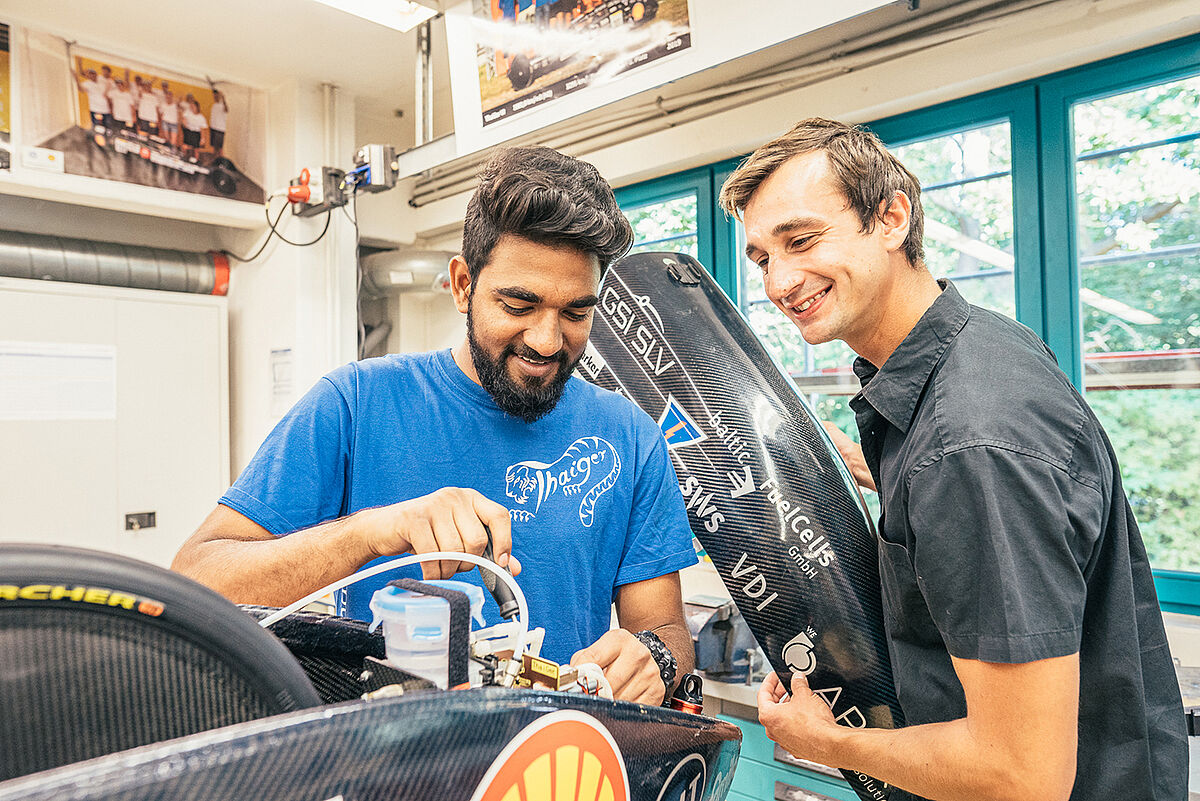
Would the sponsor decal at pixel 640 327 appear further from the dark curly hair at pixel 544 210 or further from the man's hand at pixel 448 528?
the man's hand at pixel 448 528

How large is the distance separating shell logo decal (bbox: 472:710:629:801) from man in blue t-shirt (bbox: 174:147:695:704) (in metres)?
0.41

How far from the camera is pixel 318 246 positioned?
379 centimetres

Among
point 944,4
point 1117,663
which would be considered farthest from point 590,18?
point 1117,663

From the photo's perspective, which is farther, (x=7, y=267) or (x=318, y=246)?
(x=318, y=246)

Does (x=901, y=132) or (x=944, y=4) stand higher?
(x=944, y=4)

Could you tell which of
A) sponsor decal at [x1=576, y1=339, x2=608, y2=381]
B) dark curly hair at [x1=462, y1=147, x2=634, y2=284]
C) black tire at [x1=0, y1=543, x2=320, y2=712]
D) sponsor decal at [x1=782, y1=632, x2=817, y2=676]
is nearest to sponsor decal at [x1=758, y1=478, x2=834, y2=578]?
sponsor decal at [x1=782, y1=632, x2=817, y2=676]

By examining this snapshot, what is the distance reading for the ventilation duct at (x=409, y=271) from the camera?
3.93 meters

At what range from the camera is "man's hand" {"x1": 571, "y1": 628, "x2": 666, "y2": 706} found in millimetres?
965

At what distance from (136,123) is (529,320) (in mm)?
3222

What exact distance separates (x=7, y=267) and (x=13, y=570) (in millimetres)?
3808

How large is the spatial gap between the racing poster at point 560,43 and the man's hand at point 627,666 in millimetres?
1649

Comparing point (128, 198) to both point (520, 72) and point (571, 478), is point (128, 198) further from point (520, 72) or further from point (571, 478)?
point (571, 478)

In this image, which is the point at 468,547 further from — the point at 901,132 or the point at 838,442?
the point at 901,132

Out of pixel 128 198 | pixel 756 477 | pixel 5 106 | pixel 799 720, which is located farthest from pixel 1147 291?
pixel 5 106
